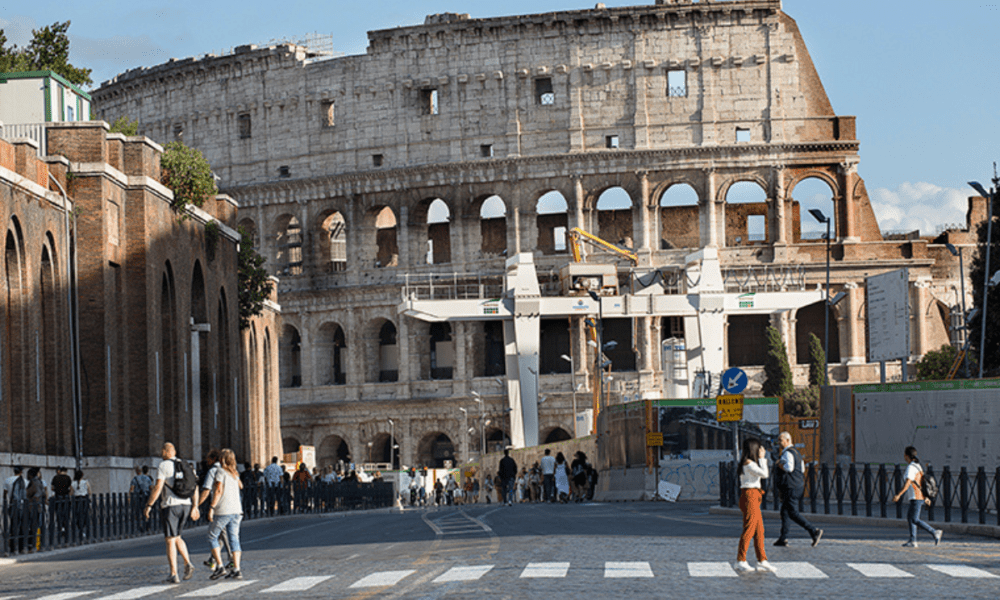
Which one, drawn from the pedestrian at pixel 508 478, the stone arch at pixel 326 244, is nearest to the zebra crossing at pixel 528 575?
the pedestrian at pixel 508 478

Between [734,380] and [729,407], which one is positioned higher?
[734,380]

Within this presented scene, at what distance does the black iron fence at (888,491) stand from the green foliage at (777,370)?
44836mm

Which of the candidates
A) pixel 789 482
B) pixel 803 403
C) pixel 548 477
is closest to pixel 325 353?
pixel 803 403

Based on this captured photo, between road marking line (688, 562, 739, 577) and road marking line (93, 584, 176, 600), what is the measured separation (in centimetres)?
545

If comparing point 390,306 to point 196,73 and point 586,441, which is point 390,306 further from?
point 586,441

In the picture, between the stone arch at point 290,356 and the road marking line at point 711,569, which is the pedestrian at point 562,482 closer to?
the road marking line at point 711,569

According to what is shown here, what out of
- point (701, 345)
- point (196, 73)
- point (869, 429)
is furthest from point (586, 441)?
point (196, 73)

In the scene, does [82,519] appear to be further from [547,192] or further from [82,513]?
[547,192]

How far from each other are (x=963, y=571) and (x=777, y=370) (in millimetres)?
63108

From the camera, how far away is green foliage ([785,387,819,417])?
71688 millimetres

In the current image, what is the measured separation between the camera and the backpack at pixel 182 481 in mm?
17891

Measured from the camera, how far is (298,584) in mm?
15617

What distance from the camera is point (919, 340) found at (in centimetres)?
8194

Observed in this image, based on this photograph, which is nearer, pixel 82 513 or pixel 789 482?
pixel 789 482
